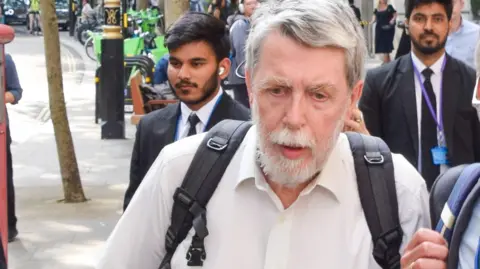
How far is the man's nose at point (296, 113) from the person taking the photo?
7.95 ft

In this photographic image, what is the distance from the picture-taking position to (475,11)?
1043 inches

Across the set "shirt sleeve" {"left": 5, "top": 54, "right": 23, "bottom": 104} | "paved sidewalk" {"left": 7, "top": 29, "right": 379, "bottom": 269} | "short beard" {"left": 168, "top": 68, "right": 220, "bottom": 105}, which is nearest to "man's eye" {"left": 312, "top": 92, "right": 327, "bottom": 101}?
"paved sidewalk" {"left": 7, "top": 29, "right": 379, "bottom": 269}

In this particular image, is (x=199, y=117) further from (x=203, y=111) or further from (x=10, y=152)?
(x=10, y=152)

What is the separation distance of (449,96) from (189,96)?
1.38 meters

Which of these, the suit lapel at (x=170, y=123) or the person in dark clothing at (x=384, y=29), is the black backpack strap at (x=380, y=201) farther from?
the person in dark clothing at (x=384, y=29)

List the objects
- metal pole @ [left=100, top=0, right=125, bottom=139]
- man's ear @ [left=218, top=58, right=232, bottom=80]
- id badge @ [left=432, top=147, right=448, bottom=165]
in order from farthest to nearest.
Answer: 1. metal pole @ [left=100, top=0, right=125, bottom=139]
2. id badge @ [left=432, top=147, right=448, bottom=165]
3. man's ear @ [left=218, top=58, right=232, bottom=80]

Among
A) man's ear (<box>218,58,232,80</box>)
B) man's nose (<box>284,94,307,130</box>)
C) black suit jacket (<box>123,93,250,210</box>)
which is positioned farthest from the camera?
man's ear (<box>218,58,232,80</box>)

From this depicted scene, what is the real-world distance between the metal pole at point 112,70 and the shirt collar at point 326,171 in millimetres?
11611

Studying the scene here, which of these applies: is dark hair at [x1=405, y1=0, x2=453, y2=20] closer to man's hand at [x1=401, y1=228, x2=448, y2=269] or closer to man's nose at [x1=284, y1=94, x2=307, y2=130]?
man's nose at [x1=284, y1=94, x2=307, y2=130]

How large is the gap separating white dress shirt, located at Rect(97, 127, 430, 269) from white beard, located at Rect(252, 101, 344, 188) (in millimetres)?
57

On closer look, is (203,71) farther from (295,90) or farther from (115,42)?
(115,42)

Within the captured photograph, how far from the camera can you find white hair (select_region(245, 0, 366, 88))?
2.43 m

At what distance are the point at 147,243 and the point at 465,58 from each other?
14.2 ft

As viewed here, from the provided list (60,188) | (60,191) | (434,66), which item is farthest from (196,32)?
(60,188)
